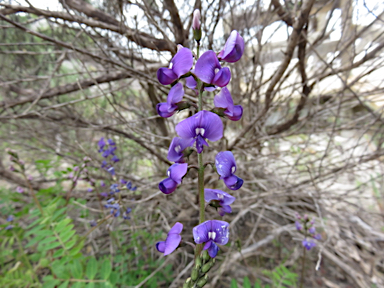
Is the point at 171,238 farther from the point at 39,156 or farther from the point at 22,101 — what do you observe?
the point at 39,156

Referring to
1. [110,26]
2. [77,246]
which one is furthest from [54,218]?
[110,26]

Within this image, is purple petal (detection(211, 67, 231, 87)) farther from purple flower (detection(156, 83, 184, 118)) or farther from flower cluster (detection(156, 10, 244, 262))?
purple flower (detection(156, 83, 184, 118))

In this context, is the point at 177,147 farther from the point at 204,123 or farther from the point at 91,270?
the point at 91,270

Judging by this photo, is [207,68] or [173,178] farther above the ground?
[207,68]

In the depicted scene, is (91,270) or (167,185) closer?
(167,185)

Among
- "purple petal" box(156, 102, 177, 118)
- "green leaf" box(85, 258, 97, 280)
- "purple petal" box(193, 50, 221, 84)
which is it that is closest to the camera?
"purple petal" box(193, 50, 221, 84)

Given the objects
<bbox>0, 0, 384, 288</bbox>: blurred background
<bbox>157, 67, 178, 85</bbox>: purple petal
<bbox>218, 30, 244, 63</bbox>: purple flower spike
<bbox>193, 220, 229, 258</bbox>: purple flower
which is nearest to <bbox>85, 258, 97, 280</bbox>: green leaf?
<bbox>0, 0, 384, 288</bbox>: blurred background

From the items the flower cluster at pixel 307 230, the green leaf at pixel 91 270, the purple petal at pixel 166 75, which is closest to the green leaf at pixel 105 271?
the green leaf at pixel 91 270

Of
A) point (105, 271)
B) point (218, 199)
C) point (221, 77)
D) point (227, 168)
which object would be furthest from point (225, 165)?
point (105, 271)
